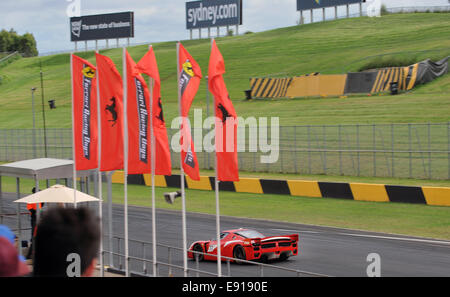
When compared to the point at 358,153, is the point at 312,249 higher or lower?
lower

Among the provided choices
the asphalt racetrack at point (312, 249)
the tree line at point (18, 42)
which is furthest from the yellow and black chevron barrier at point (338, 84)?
the tree line at point (18, 42)

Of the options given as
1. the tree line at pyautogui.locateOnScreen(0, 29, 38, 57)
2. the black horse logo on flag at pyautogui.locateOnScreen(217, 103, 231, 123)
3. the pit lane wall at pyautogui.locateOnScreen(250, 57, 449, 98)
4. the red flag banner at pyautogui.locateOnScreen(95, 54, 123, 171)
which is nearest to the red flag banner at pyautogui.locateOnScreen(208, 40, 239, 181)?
the black horse logo on flag at pyautogui.locateOnScreen(217, 103, 231, 123)

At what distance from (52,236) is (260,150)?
109 feet

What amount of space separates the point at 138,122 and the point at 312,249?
306 inches

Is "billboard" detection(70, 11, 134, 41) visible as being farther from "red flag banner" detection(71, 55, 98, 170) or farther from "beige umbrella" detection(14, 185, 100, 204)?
"beige umbrella" detection(14, 185, 100, 204)

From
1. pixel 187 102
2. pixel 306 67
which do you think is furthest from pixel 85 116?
pixel 306 67

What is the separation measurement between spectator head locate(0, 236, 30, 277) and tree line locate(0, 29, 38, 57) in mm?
148051

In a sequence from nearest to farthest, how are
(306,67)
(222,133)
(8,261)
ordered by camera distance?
(8,261) < (222,133) < (306,67)

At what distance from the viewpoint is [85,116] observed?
15555mm

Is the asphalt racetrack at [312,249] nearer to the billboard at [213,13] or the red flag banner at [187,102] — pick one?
the red flag banner at [187,102]

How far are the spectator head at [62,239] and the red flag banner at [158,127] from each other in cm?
1027

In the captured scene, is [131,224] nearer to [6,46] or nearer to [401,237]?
[401,237]

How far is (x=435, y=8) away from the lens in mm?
87188

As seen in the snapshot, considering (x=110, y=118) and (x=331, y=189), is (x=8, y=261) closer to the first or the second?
(x=110, y=118)
